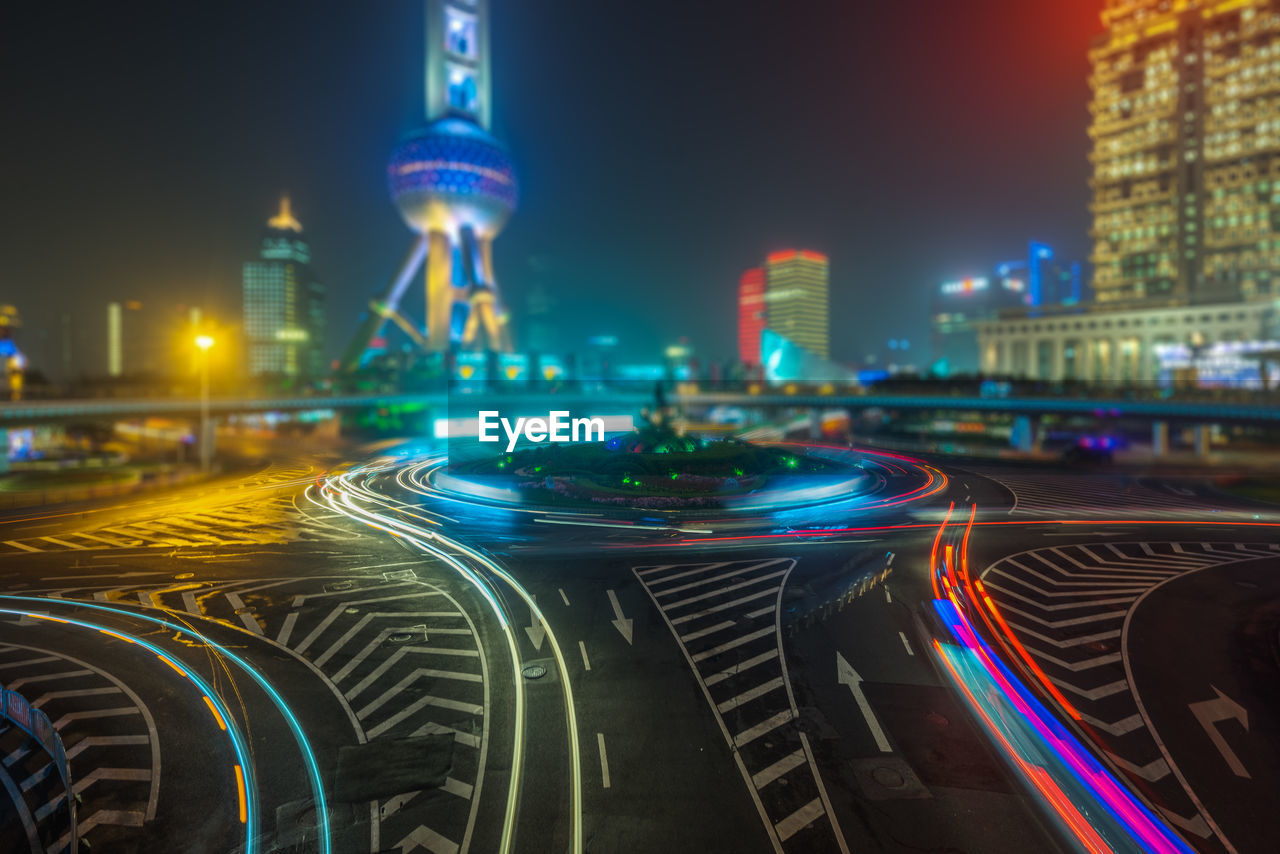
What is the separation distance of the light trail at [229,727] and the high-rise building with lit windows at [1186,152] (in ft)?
483

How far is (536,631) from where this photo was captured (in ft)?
51.4

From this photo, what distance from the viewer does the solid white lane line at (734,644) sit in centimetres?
1430

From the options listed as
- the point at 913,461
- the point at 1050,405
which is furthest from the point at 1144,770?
the point at 1050,405

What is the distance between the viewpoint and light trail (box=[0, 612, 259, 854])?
914cm

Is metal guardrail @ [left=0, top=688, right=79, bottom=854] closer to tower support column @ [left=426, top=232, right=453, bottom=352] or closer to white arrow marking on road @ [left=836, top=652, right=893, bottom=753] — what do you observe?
white arrow marking on road @ [left=836, top=652, right=893, bottom=753]

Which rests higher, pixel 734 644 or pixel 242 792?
pixel 734 644

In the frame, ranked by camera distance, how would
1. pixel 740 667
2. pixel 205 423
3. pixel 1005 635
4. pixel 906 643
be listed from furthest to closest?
1. pixel 205 423
2. pixel 1005 635
3. pixel 906 643
4. pixel 740 667

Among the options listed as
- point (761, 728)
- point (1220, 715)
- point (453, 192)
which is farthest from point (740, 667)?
point (453, 192)

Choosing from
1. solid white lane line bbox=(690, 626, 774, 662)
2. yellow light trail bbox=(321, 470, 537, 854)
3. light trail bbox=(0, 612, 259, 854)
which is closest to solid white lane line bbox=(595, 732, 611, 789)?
yellow light trail bbox=(321, 470, 537, 854)

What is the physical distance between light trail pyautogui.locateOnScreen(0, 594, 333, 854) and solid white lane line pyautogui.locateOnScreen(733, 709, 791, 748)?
657cm

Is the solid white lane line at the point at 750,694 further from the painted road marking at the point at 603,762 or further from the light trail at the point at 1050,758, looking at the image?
the light trail at the point at 1050,758

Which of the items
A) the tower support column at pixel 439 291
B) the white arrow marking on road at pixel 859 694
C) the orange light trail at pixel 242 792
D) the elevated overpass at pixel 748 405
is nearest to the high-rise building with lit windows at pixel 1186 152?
the elevated overpass at pixel 748 405

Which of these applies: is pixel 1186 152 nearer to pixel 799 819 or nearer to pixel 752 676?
pixel 752 676

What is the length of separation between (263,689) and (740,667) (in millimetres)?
9957
